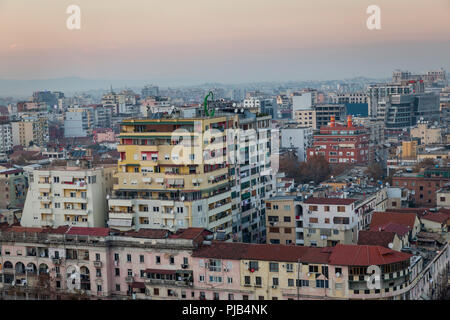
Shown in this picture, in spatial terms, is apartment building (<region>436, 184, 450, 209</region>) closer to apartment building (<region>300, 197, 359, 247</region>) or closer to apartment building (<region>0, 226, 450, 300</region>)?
apartment building (<region>0, 226, 450, 300</region>)

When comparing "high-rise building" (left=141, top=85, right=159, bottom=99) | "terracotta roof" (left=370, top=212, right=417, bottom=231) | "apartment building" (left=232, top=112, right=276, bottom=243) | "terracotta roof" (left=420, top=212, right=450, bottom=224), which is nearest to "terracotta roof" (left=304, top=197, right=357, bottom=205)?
"terracotta roof" (left=370, top=212, right=417, bottom=231)

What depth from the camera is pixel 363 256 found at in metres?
6.22

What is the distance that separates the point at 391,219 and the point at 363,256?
237 centimetres

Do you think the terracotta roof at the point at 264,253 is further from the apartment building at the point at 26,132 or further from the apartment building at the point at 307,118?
the apartment building at the point at 307,118

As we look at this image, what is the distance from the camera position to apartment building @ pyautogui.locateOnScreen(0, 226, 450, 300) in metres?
6.28

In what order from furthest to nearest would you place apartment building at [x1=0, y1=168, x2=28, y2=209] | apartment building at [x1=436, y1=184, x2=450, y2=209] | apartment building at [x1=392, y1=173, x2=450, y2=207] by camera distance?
apartment building at [x1=0, y1=168, x2=28, y2=209]
apartment building at [x1=392, y1=173, x2=450, y2=207]
apartment building at [x1=436, y1=184, x2=450, y2=209]

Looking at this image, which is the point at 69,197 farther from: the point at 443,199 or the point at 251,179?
the point at 443,199

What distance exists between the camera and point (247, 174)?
→ 370 inches

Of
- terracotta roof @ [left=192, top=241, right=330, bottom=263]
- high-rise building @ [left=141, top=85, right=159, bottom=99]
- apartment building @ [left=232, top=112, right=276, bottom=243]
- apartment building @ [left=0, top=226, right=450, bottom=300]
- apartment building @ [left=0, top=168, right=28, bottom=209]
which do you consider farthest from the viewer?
high-rise building @ [left=141, top=85, right=159, bottom=99]

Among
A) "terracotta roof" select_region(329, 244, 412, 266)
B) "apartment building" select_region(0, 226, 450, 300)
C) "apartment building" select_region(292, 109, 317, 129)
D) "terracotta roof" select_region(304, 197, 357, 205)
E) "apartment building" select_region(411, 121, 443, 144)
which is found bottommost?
"apartment building" select_region(0, 226, 450, 300)

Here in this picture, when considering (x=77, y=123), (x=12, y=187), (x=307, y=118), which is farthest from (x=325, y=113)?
(x=12, y=187)

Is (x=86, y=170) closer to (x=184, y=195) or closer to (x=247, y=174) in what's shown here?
(x=184, y=195)

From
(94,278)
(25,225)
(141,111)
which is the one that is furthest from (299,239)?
→ (141,111)

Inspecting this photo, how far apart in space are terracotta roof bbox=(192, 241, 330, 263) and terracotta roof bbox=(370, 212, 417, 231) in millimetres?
1885
